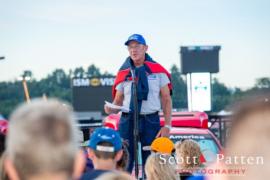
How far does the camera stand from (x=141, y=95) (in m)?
7.53

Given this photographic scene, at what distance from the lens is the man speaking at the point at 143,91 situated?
298 inches

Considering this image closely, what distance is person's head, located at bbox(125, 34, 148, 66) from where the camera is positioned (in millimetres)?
7641

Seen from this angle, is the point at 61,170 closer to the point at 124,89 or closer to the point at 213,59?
the point at 124,89

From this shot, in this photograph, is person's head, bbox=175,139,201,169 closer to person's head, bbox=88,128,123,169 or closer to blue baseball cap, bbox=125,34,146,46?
person's head, bbox=88,128,123,169

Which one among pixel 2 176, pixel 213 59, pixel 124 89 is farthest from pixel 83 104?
pixel 2 176

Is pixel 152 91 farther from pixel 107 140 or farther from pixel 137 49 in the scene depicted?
pixel 107 140

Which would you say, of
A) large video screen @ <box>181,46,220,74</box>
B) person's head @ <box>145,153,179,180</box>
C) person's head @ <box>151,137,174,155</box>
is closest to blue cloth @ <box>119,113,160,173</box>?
person's head @ <box>151,137,174,155</box>

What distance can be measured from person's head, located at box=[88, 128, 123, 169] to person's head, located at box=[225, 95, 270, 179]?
237 cm

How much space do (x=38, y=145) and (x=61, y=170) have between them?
109 millimetres

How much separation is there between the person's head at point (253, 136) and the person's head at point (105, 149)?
7.78 ft

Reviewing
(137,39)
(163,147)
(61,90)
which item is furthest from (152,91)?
(61,90)

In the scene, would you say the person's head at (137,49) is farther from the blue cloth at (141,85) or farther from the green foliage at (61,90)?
the green foliage at (61,90)

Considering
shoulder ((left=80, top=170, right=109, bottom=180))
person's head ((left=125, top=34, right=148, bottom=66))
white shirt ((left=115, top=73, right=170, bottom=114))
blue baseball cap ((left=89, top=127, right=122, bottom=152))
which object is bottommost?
shoulder ((left=80, top=170, right=109, bottom=180))

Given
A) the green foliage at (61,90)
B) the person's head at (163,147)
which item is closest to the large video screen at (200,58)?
the green foliage at (61,90)
